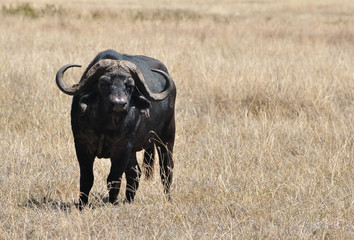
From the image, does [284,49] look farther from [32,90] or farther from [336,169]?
[336,169]

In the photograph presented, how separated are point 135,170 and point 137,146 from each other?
0.80 feet

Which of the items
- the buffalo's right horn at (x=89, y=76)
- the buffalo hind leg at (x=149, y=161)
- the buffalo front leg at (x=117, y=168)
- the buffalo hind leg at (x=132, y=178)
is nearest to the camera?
the buffalo's right horn at (x=89, y=76)

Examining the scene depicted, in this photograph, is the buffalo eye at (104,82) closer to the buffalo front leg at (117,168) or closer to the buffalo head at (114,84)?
the buffalo head at (114,84)

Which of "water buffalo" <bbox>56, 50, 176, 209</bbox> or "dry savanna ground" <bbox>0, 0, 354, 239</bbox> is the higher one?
"water buffalo" <bbox>56, 50, 176, 209</bbox>

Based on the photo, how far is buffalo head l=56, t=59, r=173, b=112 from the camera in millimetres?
4457

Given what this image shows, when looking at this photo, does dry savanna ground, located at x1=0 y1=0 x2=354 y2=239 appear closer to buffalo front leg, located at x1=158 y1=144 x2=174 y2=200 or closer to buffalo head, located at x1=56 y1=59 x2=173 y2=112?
buffalo front leg, located at x1=158 y1=144 x2=174 y2=200

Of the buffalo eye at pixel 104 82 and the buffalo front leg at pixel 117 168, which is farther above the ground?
the buffalo eye at pixel 104 82

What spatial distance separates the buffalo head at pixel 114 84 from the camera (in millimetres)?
4457

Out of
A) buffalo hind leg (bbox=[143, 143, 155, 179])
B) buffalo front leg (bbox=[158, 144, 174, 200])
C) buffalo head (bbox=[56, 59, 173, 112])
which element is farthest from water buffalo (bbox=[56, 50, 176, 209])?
buffalo hind leg (bbox=[143, 143, 155, 179])

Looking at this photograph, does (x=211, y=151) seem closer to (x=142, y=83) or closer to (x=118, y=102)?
(x=142, y=83)

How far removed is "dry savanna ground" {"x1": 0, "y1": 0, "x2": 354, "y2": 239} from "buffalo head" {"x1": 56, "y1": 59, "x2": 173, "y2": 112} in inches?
32.2

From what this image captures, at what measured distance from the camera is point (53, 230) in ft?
14.2

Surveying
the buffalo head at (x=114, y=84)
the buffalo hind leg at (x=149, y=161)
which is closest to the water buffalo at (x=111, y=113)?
the buffalo head at (x=114, y=84)

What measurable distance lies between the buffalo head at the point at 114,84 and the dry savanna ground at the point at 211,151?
818 mm
